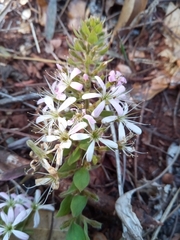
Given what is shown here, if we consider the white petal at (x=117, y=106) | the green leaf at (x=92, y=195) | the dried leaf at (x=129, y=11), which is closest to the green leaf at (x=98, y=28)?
the white petal at (x=117, y=106)

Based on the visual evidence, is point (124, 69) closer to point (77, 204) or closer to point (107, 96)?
point (107, 96)

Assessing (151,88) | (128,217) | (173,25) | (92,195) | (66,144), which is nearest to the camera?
(66,144)

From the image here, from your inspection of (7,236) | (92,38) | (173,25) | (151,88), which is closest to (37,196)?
(7,236)

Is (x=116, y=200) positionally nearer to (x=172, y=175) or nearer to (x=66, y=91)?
(x=172, y=175)

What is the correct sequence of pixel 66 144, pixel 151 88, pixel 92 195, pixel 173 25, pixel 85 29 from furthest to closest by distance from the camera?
pixel 173 25
pixel 151 88
pixel 92 195
pixel 85 29
pixel 66 144

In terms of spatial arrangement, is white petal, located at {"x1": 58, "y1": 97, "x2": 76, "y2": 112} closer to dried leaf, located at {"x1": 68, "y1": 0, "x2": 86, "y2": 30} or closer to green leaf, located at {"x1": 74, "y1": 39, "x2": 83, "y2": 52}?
green leaf, located at {"x1": 74, "y1": 39, "x2": 83, "y2": 52}

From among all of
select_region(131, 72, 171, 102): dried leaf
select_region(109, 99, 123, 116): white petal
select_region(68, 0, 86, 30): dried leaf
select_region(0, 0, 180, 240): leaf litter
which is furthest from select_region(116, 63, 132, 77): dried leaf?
select_region(109, 99, 123, 116): white petal
